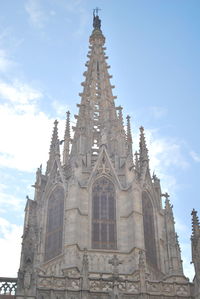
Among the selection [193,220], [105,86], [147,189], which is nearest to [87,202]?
[147,189]

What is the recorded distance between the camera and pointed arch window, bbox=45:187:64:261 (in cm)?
3356

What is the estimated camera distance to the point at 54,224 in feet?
114

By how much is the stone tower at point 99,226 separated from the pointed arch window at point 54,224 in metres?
0.07

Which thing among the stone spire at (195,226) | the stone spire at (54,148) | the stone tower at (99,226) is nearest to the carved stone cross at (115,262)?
the stone tower at (99,226)

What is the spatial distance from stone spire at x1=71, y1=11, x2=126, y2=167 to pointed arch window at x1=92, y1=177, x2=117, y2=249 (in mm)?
2566

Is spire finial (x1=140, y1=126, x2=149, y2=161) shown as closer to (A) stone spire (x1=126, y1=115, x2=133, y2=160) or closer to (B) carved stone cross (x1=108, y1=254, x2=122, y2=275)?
(A) stone spire (x1=126, y1=115, x2=133, y2=160)

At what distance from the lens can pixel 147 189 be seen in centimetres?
3759

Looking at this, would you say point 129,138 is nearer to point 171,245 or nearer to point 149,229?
point 149,229

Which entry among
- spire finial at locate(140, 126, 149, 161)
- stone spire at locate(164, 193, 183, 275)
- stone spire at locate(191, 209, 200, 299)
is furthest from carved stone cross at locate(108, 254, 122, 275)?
spire finial at locate(140, 126, 149, 161)

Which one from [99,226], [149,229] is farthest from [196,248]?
[99,226]

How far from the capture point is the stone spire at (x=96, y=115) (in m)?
40.1

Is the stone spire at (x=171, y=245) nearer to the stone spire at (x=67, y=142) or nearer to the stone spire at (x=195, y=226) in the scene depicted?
the stone spire at (x=195, y=226)

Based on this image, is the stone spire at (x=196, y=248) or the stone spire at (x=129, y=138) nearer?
the stone spire at (x=196, y=248)

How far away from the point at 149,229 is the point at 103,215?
123 inches
